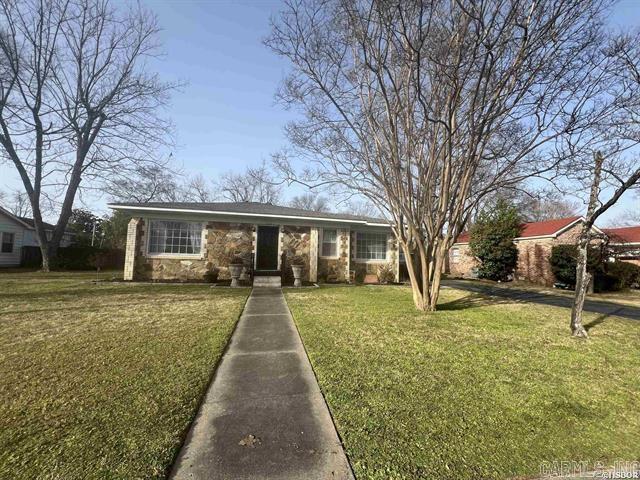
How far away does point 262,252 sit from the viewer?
1280cm

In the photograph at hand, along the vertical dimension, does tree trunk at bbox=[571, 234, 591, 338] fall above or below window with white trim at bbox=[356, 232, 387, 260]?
below

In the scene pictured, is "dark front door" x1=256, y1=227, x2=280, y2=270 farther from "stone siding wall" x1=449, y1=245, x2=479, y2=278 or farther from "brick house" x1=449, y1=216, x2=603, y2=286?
"stone siding wall" x1=449, y1=245, x2=479, y2=278

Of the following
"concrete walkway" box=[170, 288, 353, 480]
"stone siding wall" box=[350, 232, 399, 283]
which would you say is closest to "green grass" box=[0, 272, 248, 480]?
"concrete walkway" box=[170, 288, 353, 480]

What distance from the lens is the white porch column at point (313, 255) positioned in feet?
42.8

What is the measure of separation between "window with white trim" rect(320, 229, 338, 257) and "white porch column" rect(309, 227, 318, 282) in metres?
0.54

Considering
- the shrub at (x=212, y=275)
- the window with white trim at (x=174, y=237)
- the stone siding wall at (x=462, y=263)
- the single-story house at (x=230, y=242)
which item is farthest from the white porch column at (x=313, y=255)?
the stone siding wall at (x=462, y=263)

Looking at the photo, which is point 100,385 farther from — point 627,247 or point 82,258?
point 627,247

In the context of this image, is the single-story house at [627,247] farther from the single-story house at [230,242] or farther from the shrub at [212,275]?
the shrub at [212,275]

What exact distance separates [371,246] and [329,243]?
228cm

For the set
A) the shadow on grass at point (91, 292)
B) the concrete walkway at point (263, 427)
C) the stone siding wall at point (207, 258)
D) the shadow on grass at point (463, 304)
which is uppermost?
the stone siding wall at point (207, 258)

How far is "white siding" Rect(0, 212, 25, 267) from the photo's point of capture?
19312 mm

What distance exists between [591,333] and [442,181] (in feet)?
13.2

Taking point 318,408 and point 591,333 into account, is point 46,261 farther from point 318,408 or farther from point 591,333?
point 591,333

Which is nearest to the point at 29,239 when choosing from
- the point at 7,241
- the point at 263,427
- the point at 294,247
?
the point at 7,241
